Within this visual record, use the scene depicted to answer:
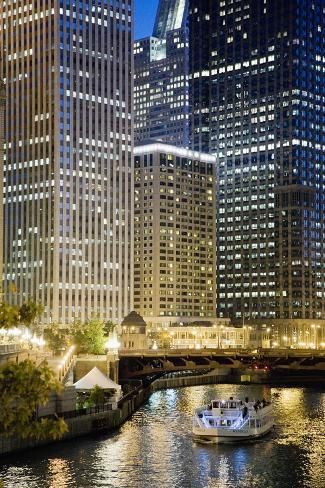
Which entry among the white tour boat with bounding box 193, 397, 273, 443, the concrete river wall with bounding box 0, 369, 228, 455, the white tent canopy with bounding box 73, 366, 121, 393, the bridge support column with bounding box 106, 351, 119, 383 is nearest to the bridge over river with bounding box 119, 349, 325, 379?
the bridge support column with bounding box 106, 351, 119, 383

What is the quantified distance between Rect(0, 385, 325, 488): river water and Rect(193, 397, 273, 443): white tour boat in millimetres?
1880

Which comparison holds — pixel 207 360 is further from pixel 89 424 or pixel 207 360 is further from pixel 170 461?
pixel 170 461

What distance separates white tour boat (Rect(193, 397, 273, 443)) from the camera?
109 m

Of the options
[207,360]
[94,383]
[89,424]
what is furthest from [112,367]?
[89,424]

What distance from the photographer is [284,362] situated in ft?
594

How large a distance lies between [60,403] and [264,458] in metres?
21.6

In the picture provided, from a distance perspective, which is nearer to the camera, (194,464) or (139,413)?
(194,464)

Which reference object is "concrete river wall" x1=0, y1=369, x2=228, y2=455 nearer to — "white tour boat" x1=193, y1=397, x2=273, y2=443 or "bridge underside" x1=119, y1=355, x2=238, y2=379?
"white tour boat" x1=193, y1=397, x2=273, y2=443

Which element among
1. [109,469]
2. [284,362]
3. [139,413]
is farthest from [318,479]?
[284,362]

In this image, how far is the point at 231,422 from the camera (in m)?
113

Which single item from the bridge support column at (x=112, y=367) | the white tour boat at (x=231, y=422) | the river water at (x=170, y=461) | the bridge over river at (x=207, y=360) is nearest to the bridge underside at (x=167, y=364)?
the bridge over river at (x=207, y=360)

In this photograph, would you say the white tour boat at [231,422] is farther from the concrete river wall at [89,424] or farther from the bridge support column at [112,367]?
the bridge support column at [112,367]

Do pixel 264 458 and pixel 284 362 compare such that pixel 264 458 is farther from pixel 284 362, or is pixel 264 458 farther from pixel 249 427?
pixel 284 362

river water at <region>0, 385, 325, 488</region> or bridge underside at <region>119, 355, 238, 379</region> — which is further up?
bridge underside at <region>119, 355, 238, 379</region>
